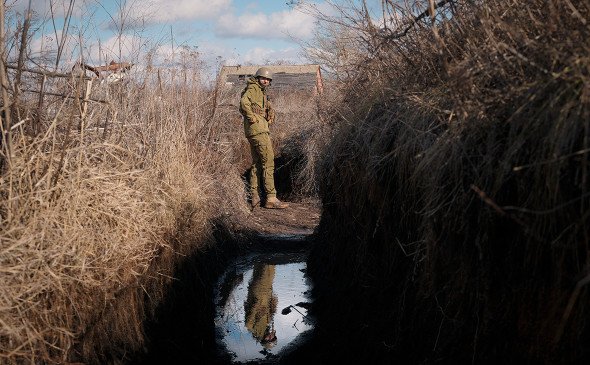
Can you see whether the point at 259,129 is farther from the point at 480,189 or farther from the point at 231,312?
the point at 480,189

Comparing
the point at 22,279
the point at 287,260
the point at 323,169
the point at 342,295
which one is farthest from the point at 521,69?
the point at 287,260

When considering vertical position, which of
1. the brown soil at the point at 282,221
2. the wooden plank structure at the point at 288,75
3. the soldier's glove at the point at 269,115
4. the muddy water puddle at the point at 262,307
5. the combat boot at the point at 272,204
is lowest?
the muddy water puddle at the point at 262,307

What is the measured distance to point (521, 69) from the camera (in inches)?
126

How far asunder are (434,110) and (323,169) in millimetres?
3231

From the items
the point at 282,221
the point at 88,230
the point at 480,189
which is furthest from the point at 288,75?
the point at 480,189

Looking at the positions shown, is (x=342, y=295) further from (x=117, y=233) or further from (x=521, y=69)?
→ (x=521, y=69)

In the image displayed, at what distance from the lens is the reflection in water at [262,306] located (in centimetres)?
640

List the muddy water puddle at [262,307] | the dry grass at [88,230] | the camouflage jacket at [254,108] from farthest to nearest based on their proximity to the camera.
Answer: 1. the camouflage jacket at [254,108]
2. the muddy water puddle at [262,307]
3. the dry grass at [88,230]

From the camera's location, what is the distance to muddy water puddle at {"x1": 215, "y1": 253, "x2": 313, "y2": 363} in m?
6.11

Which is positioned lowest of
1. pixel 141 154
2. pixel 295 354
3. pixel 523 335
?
pixel 295 354

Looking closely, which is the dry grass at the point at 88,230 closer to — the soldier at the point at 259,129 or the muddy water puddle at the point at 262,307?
the muddy water puddle at the point at 262,307

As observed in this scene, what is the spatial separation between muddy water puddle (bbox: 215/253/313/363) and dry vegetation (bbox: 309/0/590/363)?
101 centimetres

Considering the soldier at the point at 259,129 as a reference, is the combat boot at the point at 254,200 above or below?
below

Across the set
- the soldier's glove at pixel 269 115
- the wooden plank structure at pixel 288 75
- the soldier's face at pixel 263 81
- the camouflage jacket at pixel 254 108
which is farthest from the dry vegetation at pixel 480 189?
the wooden plank structure at pixel 288 75
